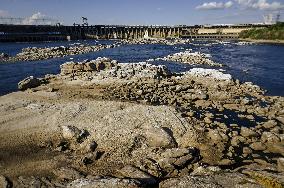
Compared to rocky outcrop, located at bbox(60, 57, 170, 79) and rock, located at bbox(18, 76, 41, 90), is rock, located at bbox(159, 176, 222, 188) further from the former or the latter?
rock, located at bbox(18, 76, 41, 90)

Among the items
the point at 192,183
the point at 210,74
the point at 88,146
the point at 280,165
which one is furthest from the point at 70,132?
the point at 210,74

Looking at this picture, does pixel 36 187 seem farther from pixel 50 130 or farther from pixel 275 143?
pixel 275 143

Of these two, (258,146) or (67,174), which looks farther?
(258,146)

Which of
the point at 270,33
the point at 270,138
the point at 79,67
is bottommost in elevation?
the point at 270,138

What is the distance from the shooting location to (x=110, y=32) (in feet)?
553

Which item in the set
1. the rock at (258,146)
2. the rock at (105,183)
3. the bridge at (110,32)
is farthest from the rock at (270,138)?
the bridge at (110,32)

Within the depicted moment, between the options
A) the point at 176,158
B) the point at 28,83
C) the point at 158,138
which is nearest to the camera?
the point at 176,158

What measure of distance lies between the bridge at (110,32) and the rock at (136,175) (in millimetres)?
116735

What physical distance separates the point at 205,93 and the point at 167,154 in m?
15.4

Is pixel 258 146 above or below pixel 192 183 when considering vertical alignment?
below

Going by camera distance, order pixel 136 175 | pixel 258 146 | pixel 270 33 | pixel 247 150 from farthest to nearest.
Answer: pixel 270 33, pixel 258 146, pixel 247 150, pixel 136 175

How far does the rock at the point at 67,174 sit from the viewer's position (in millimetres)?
17219

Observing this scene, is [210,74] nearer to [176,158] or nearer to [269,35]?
[176,158]

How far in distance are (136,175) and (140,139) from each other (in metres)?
3.98
